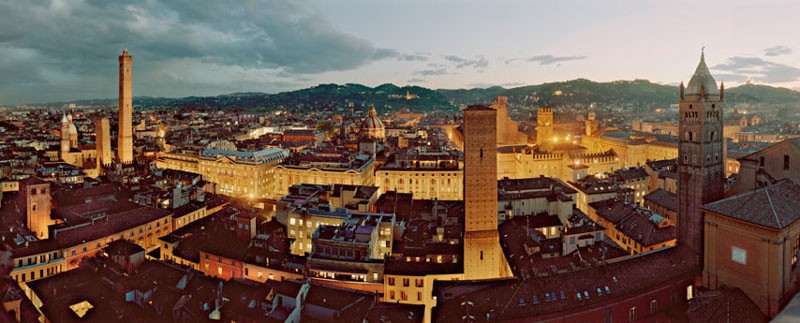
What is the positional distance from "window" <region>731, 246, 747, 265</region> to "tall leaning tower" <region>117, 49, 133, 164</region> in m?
64.2

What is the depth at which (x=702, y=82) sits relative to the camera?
2569cm

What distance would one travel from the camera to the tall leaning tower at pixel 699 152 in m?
25.6

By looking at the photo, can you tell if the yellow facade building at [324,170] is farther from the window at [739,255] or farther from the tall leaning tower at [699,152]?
the window at [739,255]

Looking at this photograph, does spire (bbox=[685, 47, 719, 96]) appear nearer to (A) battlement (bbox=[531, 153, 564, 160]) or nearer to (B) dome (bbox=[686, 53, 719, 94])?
(B) dome (bbox=[686, 53, 719, 94])

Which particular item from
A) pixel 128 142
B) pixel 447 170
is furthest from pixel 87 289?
pixel 128 142

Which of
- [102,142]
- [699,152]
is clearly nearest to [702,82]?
[699,152]

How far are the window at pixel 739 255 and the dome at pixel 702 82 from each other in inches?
354

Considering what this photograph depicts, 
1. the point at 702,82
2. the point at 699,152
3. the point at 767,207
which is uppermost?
the point at 702,82

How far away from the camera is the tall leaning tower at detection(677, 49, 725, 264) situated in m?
25.6

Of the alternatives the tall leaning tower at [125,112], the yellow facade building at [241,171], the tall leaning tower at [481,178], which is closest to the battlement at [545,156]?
the yellow facade building at [241,171]

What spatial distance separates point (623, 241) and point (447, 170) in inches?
861

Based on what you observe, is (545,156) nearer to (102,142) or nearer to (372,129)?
(372,129)

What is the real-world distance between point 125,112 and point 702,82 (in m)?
63.4

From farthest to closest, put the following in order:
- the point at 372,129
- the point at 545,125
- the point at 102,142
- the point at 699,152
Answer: the point at 372,129, the point at 545,125, the point at 102,142, the point at 699,152
